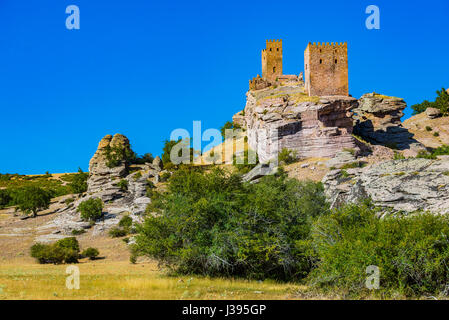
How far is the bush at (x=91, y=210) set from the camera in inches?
1727

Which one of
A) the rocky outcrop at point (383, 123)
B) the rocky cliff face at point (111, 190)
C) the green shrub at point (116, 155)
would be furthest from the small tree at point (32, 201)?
the rocky outcrop at point (383, 123)

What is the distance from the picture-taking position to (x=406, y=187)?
19422mm

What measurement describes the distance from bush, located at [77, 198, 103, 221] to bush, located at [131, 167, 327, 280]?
26.3 metres

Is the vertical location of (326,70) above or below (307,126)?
above

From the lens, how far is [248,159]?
53094 mm

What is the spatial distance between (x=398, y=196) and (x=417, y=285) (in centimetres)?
711

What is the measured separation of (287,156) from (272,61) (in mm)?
26764

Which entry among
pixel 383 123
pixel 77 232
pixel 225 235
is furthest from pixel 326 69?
pixel 225 235

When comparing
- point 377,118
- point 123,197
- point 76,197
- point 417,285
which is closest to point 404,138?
point 377,118

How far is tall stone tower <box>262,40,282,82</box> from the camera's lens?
65438mm

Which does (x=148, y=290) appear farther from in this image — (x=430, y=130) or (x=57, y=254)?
(x=430, y=130)
